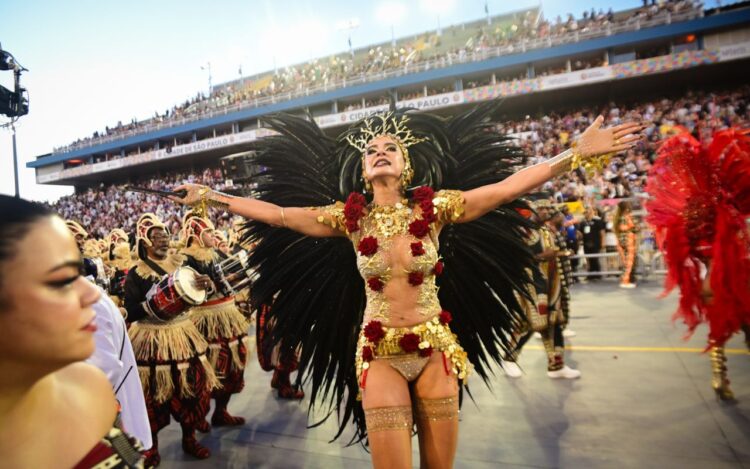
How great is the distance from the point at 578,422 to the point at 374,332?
2473 mm

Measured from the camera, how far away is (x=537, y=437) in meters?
3.63

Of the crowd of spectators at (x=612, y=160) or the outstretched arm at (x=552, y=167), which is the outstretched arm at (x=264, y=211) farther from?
the crowd of spectators at (x=612, y=160)

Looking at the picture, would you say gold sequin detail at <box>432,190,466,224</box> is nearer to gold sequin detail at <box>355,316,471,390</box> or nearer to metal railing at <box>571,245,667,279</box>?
gold sequin detail at <box>355,316,471,390</box>

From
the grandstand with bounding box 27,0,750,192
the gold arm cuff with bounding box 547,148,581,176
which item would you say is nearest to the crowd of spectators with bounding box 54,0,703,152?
the grandstand with bounding box 27,0,750,192

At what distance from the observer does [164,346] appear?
3846 mm

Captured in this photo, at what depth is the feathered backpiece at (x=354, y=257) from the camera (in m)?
2.98

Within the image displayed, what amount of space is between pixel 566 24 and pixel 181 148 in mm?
25604

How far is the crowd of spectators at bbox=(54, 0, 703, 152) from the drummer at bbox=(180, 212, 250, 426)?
78.9ft

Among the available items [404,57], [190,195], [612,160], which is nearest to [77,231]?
[190,195]

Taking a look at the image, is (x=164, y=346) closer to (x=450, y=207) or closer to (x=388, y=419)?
(x=388, y=419)

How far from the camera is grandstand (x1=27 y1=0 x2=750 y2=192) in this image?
2242 centimetres

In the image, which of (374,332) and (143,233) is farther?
(143,233)

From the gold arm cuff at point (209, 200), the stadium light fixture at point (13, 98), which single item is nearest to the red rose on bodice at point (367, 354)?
the gold arm cuff at point (209, 200)

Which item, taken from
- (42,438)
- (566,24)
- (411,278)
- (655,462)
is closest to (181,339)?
(411,278)
